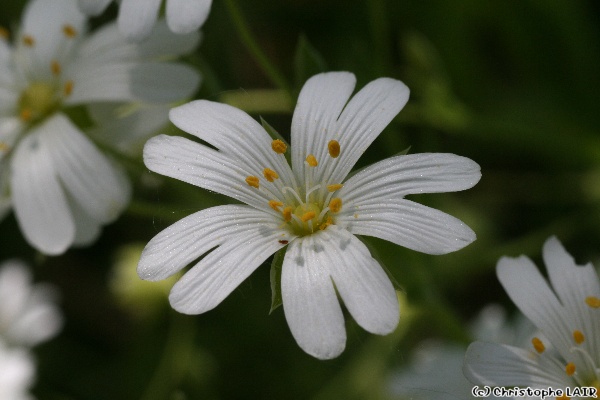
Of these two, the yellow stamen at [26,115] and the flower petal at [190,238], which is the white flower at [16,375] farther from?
the flower petal at [190,238]

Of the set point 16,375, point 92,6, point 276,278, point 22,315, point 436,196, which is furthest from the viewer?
point 22,315

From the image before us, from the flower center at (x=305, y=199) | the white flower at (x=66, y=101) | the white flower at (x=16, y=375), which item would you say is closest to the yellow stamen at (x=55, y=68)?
the white flower at (x=66, y=101)

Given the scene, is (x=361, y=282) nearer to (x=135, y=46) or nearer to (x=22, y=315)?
(x=135, y=46)

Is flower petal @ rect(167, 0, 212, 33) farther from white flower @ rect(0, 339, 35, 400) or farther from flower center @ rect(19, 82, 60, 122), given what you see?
white flower @ rect(0, 339, 35, 400)

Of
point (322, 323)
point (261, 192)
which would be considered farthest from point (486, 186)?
point (322, 323)

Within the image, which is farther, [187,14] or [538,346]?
[187,14]

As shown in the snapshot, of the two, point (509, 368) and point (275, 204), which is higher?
point (275, 204)

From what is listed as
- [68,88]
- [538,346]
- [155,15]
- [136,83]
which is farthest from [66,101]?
[538,346]
